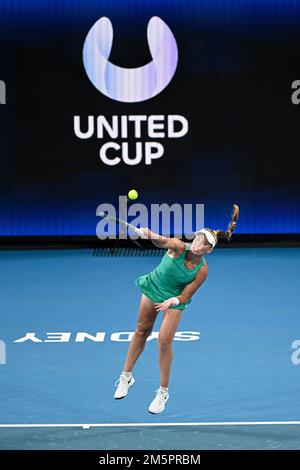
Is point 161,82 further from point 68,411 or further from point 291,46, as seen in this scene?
point 68,411

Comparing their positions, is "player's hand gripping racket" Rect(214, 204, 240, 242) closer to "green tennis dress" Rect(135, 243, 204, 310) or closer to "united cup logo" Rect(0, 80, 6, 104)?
"green tennis dress" Rect(135, 243, 204, 310)

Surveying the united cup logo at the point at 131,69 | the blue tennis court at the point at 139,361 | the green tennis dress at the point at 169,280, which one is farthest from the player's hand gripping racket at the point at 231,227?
the united cup logo at the point at 131,69

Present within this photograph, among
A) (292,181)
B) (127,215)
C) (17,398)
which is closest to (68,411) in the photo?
(17,398)

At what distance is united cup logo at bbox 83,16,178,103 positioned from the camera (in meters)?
17.3

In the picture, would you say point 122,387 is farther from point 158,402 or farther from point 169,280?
point 169,280

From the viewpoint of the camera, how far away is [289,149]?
17.7m

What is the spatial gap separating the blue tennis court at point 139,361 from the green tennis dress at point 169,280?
1.52m

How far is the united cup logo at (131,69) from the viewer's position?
17281 millimetres

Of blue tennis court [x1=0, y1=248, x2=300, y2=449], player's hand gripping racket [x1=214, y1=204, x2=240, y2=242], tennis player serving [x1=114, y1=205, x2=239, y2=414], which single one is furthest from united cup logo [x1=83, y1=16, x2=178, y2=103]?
player's hand gripping racket [x1=214, y1=204, x2=240, y2=242]

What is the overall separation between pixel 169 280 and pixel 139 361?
3.86 metres

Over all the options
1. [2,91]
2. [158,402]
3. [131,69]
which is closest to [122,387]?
[158,402]

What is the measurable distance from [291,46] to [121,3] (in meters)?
2.78

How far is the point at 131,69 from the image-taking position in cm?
1728

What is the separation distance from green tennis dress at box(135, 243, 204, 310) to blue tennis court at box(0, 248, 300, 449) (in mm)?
1521
